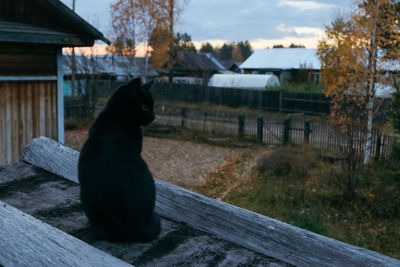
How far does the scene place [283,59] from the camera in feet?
133

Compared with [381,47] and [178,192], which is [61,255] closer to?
[178,192]

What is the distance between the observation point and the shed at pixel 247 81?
32.2 m

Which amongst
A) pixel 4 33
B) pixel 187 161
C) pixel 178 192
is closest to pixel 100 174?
pixel 178 192

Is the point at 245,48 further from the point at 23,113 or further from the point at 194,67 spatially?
the point at 23,113

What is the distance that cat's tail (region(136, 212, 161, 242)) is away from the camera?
6.31 feet

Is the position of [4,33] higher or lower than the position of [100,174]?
higher

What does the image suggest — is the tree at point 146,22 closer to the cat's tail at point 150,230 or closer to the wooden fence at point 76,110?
the wooden fence at point 76,110

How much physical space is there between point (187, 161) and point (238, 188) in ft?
12.0

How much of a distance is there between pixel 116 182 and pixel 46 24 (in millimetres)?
6594

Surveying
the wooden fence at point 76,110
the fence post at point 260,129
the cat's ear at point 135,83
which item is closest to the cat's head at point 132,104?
the cat's ear at point 135,83

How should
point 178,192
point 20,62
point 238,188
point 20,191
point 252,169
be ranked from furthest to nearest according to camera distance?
point 252,169, point 238,188, point 20,62, point 20,191, point 178,192

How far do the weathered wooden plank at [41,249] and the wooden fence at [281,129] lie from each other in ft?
34.5

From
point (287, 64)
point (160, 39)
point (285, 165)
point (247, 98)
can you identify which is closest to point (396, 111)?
point (285, 165)

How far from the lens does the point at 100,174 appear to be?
6.05 ft
